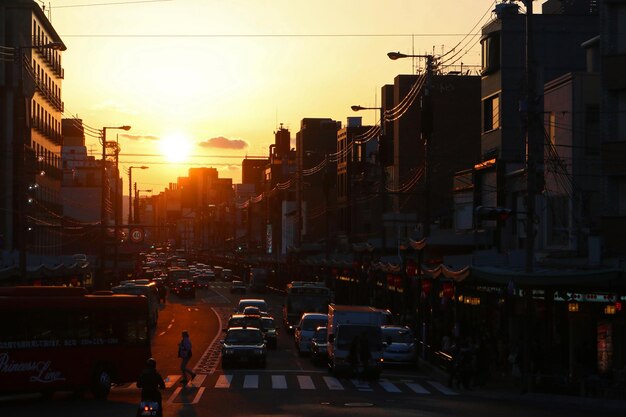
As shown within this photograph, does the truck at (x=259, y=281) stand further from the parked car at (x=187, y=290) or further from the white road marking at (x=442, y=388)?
the white road marking at (x=442, y=388)

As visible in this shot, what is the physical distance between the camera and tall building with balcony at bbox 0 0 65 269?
3140 inches

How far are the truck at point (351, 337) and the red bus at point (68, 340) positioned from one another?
8315 millimetres

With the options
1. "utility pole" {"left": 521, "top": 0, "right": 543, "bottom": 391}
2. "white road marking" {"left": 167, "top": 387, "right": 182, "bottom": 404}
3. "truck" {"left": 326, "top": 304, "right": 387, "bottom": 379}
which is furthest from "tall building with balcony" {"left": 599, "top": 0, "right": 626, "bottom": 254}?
"white road marking" {"left": 167, "top": 387, "right": 182, "bottom": 404}

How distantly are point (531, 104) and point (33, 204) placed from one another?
60.3m

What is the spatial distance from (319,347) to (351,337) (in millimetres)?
5043

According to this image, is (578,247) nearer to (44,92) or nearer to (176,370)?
(176,370)

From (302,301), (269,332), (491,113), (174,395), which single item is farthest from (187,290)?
(174,395)

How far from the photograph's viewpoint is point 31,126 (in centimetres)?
8556

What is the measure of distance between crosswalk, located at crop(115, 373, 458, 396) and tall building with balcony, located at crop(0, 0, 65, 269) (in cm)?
3223

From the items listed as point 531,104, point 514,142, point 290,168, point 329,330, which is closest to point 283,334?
point 514,142

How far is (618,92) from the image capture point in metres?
38.8

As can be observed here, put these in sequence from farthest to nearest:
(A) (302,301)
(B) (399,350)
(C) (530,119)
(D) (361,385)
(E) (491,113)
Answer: (A) (302,301) < (E) (491,113) < (B) (399,350) < (D) (361,385) < (C) (530,119)

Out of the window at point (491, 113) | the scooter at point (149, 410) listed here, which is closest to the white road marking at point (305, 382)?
the scooter at point (149, 410)

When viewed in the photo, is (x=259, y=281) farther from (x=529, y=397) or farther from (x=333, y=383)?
(x=529, y=397)
